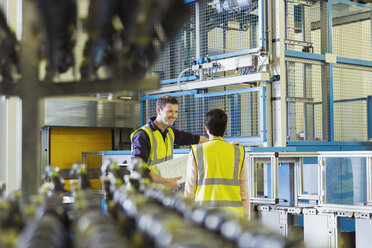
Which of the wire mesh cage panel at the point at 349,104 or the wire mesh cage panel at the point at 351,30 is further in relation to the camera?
the wire mesh cage panel at the point at 351,30

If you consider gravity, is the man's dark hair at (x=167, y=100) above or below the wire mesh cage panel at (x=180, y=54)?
below

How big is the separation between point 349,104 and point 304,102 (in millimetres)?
880

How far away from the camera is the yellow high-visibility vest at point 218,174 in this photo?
3.02m

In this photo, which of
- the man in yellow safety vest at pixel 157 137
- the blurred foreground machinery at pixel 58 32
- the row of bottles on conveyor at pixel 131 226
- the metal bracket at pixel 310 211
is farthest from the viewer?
the metal bracket at pixel 310 211

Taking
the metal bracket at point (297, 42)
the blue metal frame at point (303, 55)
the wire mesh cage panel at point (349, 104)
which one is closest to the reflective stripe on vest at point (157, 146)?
the blue metal frame at point (303, 55)

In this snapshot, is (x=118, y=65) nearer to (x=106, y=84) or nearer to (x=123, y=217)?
(x=106, y=84)

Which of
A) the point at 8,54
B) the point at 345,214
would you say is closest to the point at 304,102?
the point at 345,214

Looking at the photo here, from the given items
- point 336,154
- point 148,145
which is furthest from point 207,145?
point 336,154

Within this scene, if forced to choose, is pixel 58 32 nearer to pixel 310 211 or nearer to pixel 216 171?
pixel 216 171

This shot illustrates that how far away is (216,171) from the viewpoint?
3018 mm

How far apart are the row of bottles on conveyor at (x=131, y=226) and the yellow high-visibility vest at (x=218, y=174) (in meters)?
1.33

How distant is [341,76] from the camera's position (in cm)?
549

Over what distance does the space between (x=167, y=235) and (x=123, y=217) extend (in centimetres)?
38

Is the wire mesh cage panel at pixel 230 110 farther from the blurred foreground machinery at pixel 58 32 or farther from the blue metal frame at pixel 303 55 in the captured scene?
the blurred foreground machinery at pixel 58 32
